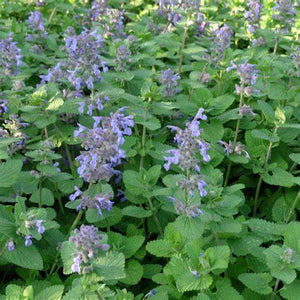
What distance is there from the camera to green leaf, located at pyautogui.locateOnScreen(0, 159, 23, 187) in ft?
10.9

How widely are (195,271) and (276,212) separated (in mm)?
1389

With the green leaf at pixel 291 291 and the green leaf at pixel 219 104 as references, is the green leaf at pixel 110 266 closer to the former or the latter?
the green leaf at pixel 291 291

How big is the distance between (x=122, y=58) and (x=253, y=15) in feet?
8.38

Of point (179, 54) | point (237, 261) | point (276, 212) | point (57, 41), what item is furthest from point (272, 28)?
point (237, 261)

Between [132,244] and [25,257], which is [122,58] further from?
[25,257]

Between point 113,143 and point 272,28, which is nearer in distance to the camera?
point 113,143

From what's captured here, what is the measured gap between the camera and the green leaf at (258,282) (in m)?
2.99

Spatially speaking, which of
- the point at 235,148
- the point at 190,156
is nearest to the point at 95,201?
the point at 190,156

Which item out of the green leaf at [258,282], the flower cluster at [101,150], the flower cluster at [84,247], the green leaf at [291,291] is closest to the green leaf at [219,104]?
the flower cluster at [101,150]

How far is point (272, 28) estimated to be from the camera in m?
6.79

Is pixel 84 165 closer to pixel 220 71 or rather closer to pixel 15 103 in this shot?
pixel 15 103

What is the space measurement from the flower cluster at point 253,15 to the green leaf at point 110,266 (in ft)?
14.8

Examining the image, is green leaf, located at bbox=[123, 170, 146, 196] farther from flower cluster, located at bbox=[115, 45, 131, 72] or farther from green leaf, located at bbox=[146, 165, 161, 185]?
flower cluster, located at bbox=[115, 45, 131, 72]

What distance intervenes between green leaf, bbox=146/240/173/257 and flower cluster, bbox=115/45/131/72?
2.09 meters
